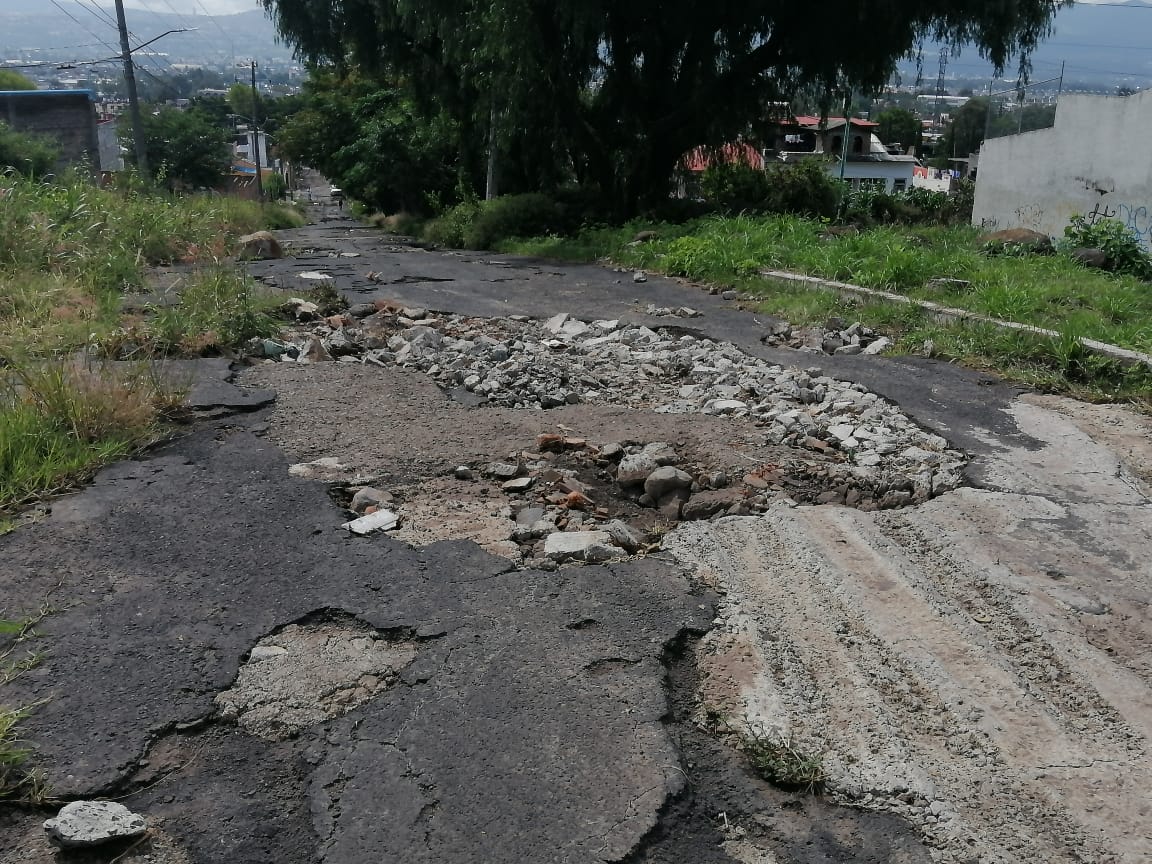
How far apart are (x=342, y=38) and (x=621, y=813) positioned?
20.7 metres

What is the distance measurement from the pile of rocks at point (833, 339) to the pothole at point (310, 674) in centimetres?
467

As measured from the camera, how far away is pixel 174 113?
43000mm

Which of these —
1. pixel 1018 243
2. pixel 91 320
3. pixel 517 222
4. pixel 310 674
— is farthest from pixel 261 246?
pixel 310 674

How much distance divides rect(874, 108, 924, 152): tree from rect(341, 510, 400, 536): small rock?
77.7 metres

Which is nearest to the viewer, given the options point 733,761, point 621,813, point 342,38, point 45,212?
point 621,813

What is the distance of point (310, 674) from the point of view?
2.71m

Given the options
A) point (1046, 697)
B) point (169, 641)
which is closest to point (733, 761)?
point (1046, 697)

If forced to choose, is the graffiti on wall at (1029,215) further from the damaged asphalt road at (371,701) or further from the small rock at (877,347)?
the damaged asphalt road at (371,701)

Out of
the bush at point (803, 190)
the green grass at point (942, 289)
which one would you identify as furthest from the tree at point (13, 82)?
the green grass at point (942, 289)

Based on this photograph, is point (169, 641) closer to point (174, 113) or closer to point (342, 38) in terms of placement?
point (342, 38)

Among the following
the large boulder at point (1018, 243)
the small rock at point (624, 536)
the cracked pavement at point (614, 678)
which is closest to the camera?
the cracked pavement at point (614, 678)

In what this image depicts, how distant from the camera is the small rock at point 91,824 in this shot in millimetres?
2043

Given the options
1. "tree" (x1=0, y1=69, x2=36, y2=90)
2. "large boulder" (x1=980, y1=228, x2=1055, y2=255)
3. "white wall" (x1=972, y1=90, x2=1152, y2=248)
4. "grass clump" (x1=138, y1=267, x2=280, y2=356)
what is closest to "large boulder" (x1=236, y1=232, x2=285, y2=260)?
"grass clump" (x1=138, y1=267, x2=280, y2=356)

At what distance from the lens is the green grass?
593cm
